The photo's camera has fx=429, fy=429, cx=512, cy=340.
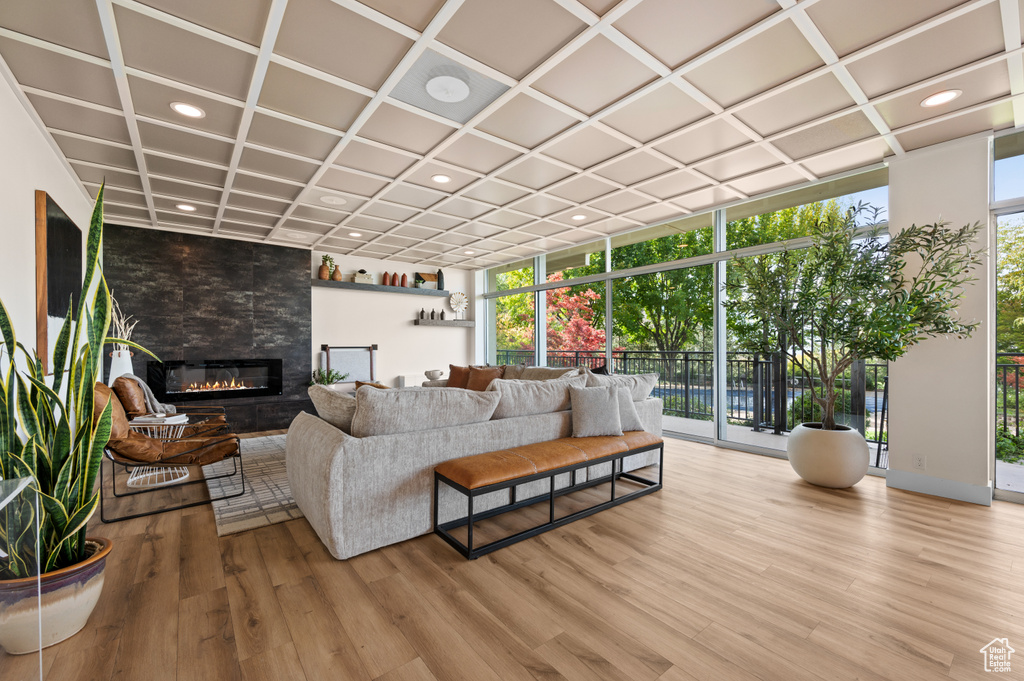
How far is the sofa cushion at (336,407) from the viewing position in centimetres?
254

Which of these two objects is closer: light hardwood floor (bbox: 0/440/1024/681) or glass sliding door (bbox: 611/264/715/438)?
light hardwood floor (bbox: 0/440/1024/681)

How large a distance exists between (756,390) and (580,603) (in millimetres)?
3777

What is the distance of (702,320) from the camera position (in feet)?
17.1

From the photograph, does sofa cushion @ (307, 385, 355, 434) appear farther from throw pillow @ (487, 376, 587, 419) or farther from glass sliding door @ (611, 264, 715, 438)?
glass sliding door @ (611, 264, 715, 438)

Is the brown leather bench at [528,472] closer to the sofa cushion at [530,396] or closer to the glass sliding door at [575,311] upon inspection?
the sofa cushion at [530,396]

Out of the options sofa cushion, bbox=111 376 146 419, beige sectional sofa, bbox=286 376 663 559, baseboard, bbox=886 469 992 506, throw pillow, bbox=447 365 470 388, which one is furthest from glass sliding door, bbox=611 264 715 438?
sofa cushion, bbox=111 376 146 419

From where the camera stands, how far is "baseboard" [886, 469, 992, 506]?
315 centimetres

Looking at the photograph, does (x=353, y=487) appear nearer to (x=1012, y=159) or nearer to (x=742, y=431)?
(x=742, y=431)

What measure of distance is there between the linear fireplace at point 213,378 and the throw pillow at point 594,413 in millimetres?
4952

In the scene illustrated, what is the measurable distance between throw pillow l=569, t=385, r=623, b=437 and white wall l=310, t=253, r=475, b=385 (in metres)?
5.16

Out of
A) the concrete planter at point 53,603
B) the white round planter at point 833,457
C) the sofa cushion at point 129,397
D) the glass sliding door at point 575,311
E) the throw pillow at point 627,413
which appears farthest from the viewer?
the glass sliding door at point 575,311

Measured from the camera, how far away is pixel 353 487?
228 cm

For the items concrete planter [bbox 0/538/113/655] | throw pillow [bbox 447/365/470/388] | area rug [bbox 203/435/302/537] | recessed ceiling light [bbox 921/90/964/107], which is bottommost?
area rug [bbox 203/435/302/537]

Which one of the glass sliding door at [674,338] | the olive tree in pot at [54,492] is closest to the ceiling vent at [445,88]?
the olive tree in pot at [54,492]
